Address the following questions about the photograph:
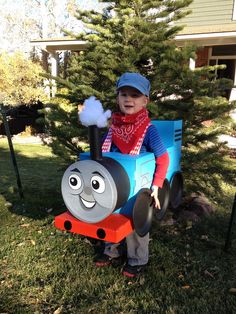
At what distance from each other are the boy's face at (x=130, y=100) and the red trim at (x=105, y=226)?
820mm

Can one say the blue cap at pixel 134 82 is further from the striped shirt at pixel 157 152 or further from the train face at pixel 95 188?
the train face at pixel 95 188

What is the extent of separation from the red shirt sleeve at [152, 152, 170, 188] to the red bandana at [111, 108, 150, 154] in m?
0.23

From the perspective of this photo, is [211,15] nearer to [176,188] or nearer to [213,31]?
[213,31]

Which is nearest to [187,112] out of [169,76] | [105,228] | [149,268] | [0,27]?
[169,76]

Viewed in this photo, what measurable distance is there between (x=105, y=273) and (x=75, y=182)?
1.08 meters

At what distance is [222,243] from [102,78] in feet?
7.60

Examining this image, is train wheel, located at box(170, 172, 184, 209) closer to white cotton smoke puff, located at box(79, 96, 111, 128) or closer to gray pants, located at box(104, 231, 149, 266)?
gray pants, located at box(104, 231, 149, 266)

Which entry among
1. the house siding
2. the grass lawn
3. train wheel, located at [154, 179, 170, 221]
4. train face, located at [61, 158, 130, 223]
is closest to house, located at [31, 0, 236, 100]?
the house siding

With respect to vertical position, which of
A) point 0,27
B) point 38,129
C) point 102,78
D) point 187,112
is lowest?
point 38,129

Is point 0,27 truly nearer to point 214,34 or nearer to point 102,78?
point 214,34

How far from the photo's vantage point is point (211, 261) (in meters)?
3.19

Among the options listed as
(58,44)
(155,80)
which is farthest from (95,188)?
(58,44)

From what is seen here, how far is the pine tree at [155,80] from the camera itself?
3.84 metres

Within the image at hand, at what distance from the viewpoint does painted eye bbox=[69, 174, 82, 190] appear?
2.32 meters
